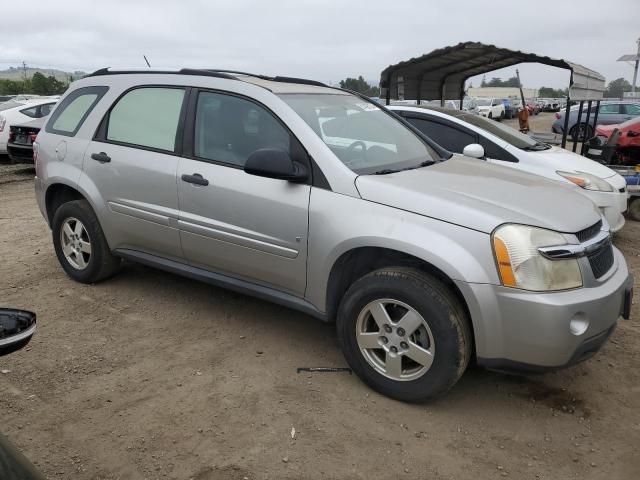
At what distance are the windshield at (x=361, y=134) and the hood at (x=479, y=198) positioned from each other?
0.67 feet

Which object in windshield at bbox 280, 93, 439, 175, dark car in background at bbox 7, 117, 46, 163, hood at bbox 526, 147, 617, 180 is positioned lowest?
dark car in background at bbox 7, 117, 46, 163

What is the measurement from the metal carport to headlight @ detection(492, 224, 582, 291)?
629cm

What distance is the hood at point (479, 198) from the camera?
9.23 ft

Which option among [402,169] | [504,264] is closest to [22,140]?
[402,169]

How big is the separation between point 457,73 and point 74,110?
8.23 meters

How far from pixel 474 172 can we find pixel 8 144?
9902mm

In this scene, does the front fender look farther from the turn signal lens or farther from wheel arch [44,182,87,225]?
wheel arch [44,182,87,225]

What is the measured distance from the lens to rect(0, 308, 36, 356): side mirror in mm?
1452

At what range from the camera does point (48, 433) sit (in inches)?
111

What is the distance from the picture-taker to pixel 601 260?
298 centimetres

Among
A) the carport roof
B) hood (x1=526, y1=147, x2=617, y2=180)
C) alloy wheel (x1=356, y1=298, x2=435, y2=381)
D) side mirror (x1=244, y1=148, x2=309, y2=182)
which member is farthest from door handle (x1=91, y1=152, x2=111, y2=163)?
the carport roof

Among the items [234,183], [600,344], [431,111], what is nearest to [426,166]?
[234,183]

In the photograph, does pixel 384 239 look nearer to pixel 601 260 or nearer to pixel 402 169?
pixel 402 169

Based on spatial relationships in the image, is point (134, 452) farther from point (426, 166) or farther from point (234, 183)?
point (426, 166)
